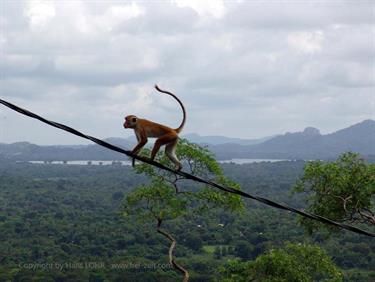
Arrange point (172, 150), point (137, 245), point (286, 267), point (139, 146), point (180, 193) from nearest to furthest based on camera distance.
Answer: point (139, 146)
point (172, 150)
point (286, 267)
point (180, 193)
point (137, 245)

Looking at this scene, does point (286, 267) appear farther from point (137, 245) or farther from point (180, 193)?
point (137, 245)

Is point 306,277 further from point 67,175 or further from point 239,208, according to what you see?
point 67,175

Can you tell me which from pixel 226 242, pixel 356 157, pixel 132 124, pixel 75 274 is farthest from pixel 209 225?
pixel 132 124

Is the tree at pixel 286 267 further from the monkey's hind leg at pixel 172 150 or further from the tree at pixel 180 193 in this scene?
the monkey's hind leg at pixel 172 150

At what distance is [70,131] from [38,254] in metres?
44.7

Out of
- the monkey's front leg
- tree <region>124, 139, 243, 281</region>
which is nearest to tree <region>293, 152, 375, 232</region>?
tree <region>124, 139, 243, 281</region>

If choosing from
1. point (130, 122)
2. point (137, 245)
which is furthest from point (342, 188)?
point (137, 245)

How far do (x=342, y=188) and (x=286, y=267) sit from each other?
273 cm

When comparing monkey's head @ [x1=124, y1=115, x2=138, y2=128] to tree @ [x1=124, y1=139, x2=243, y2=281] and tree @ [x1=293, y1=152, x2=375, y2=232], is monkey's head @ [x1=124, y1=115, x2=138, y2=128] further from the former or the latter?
tree @ [x1=293, y1=152, x2=375, y2=232]

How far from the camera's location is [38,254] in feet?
155

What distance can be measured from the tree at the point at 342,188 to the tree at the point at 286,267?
41.7 inches

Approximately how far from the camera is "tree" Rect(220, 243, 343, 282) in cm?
1486

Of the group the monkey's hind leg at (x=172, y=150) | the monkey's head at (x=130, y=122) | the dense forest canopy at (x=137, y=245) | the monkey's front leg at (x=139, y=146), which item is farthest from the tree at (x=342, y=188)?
the monkey's front leg at (x=139, y=146)

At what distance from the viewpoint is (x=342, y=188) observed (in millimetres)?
15852
